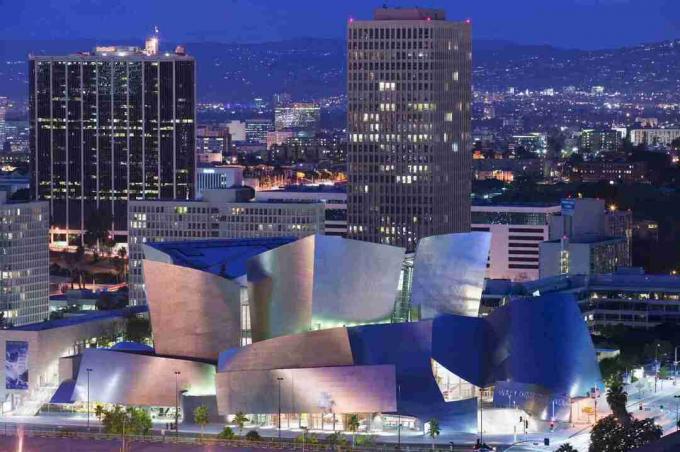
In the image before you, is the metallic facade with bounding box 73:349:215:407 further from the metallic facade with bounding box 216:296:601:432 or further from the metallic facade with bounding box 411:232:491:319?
the metallic facade with bounding box 411:232:491:319

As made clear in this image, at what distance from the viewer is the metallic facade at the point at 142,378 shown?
75.4 m

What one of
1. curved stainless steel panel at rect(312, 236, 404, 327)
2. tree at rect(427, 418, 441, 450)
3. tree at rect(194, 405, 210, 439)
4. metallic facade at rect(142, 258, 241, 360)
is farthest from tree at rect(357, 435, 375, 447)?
metallic facade at rect(142, 258, 241, 360)

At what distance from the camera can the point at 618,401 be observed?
241 ft

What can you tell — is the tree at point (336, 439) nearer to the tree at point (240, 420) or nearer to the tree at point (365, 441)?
the tree at point (365, 441)

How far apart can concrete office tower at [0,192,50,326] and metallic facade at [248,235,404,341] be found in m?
36.0

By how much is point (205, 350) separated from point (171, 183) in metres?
94.0

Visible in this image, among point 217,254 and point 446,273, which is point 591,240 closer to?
point 446,273

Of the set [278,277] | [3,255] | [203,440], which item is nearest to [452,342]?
[278,277]

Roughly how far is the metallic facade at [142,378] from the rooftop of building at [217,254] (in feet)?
12.4

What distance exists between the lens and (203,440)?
6950 cm

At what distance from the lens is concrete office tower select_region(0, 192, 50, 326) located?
111375 mm

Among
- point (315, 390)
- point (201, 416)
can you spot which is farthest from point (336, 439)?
point (201, 416)

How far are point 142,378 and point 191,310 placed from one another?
2893 millimetres

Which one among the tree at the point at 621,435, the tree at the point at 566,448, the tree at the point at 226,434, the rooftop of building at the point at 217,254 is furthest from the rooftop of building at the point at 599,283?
the tree at the point at 566,448
